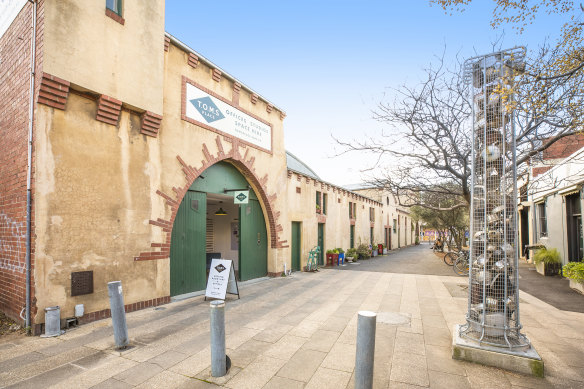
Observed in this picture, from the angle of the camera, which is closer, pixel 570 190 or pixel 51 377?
pixel 51 377

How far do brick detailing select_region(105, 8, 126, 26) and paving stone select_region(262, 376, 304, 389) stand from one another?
7.14 metres

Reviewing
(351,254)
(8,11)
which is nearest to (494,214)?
(8,11)

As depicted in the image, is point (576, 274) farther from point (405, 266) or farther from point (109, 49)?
point (109, 49)

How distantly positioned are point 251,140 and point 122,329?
277 inches

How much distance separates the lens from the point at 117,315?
446 cm

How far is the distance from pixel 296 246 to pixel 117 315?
30.0 feet

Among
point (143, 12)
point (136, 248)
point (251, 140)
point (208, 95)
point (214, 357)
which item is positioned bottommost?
point (214, 357)

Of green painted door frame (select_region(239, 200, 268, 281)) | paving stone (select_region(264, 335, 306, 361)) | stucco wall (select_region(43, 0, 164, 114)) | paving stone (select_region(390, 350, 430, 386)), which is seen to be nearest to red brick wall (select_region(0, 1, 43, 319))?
stucco wall (select_region(43, 0, 164, 114))

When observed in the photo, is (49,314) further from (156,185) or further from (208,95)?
(208,95)

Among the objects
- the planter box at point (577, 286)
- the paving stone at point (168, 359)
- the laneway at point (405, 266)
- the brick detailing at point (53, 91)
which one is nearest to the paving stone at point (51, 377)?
the paving stone at point (168, 359)

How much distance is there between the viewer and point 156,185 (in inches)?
271

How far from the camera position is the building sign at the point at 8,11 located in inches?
228

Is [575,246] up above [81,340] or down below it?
above

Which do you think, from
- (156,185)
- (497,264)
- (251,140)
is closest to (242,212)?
(251,140)
